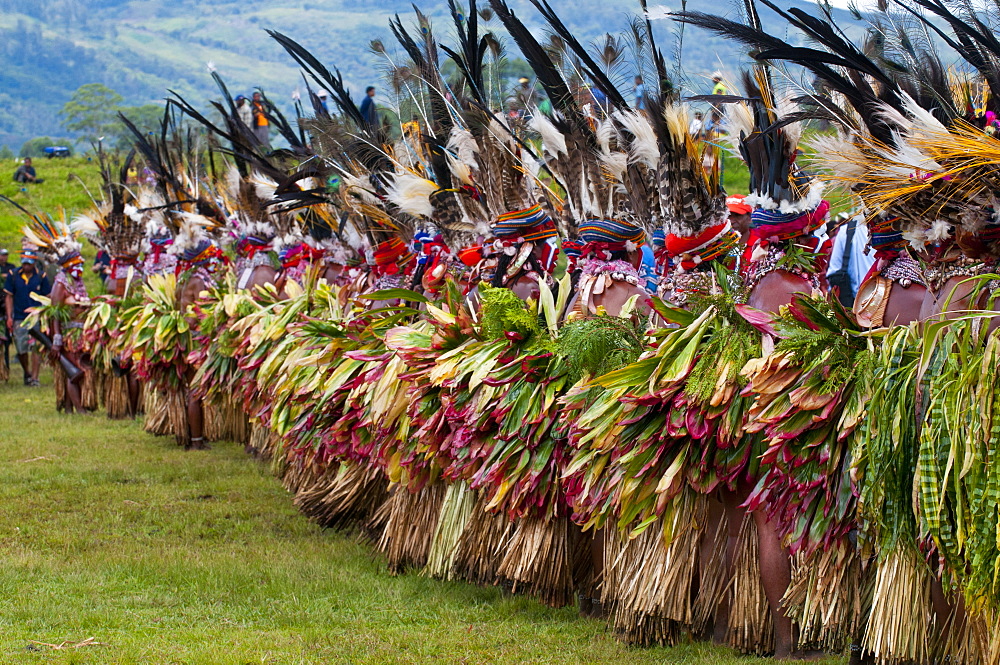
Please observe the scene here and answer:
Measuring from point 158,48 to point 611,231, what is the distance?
5913 inches

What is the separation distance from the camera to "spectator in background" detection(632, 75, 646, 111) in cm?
438

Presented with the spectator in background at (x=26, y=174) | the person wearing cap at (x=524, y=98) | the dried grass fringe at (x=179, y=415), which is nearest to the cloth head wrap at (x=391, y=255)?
the person wearing cap at (x=524, y=98)

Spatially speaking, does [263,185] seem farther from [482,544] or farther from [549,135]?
[482,544]

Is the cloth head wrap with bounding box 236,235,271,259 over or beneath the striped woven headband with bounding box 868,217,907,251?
over

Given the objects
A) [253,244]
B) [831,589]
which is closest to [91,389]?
[253,244]

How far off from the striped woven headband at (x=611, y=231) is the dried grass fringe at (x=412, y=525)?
4.22 ft

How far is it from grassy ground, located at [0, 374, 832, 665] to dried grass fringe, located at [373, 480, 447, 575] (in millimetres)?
94

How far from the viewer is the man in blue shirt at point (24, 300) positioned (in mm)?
13656

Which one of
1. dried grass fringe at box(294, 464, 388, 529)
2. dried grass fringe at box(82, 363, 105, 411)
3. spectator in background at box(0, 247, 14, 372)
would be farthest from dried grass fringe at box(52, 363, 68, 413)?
dried grass fringe at box(294, 464, 388, 529)

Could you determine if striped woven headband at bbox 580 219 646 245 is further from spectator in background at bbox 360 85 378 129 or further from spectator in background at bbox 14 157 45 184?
spectator in background at bbox 14 157 45 184

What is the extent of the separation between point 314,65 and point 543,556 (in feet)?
10.7

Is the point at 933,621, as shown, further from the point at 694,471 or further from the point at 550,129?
the point at 550,129

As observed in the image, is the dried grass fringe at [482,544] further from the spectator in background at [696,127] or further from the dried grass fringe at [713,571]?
the spectator in background at [696,127]

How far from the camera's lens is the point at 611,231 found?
450 centimetres
